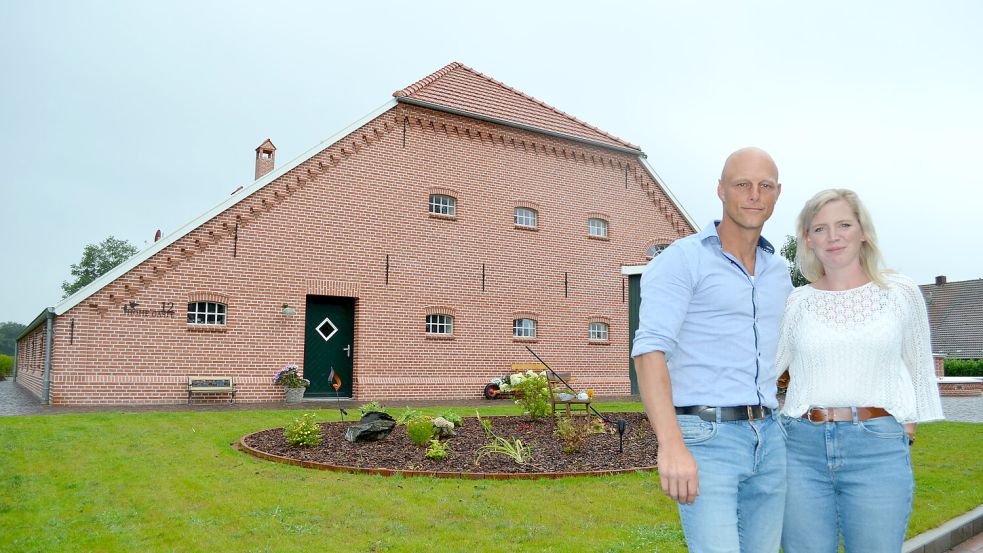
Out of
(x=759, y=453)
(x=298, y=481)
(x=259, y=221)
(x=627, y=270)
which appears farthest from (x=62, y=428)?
(x=627, y=270)

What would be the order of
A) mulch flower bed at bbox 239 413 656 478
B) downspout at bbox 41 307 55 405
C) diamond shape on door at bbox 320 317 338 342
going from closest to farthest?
mulch flower bed at bbox 239 413 656 478, downspout at bbox 41 307 55 405, diamond shape on door at bbox 320 317 338 342

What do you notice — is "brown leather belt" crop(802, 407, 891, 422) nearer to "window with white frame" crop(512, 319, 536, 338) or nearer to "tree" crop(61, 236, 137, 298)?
"window with white frame" crop(512, 319, 536, 338)

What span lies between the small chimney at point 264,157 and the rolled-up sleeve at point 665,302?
23540 mm

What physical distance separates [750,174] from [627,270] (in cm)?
1869

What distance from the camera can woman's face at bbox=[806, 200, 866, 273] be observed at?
271 cm

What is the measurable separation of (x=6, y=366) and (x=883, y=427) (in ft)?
134

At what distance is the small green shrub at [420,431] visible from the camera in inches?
329

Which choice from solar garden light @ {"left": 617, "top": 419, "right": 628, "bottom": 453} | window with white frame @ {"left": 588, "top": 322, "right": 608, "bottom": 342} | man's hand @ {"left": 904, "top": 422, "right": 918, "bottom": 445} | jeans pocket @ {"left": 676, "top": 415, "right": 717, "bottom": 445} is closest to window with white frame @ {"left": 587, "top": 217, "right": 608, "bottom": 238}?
window with white frame @ {"left": 588, "top": 322, "right": 608, "bottom": 342}

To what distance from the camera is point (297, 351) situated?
16.3 meters

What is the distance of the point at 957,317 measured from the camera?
3875 cm

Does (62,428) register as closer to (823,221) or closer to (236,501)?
(236,501)

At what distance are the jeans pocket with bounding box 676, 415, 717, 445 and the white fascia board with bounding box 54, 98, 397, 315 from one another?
14.1 metres

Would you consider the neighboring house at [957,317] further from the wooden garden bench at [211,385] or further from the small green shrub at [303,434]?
the small green shrub at [303,434]

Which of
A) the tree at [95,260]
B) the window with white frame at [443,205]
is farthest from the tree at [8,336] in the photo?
the window with white frame at [443,205]
